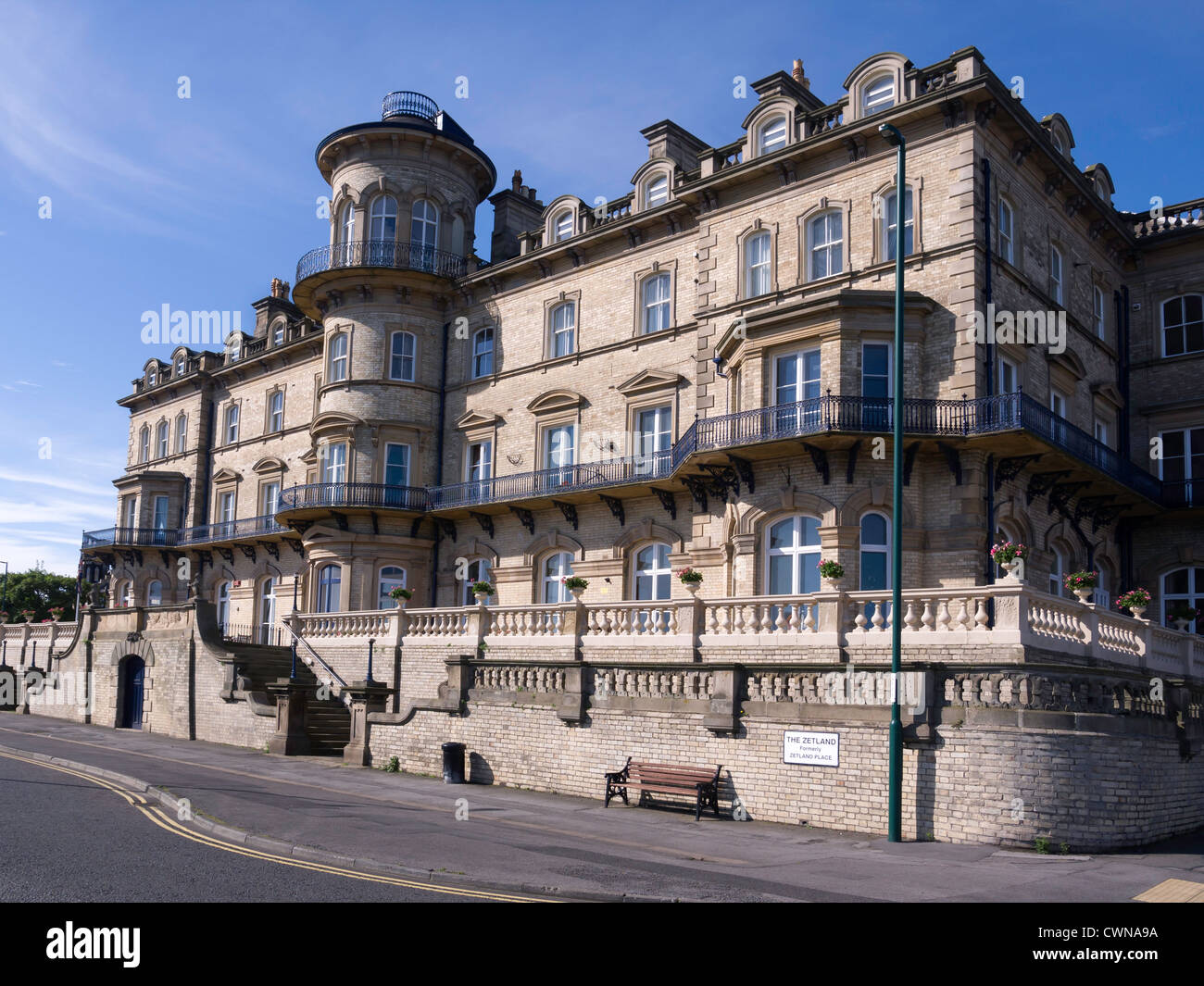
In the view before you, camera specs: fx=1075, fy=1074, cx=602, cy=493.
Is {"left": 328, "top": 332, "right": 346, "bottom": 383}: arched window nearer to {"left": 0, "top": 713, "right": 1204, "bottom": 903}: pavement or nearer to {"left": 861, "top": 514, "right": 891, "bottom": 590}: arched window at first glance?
{"left": 0, "top": 713, "right": 1204, "bottom": 903}: pavement

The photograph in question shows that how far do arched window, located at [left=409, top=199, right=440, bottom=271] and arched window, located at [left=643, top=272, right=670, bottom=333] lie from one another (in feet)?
29.5

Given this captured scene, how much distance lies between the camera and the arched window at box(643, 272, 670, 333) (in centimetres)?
3039

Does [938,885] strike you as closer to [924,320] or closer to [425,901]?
[425,901]

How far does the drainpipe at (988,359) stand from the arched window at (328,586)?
2088 centimetres

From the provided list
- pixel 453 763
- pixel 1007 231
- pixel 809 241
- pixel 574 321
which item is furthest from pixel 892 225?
pixel 453 763

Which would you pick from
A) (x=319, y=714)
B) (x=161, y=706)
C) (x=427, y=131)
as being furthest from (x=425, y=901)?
(x=427, y=131)

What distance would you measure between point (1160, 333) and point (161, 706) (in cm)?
3064

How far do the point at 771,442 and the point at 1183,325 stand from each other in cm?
1395

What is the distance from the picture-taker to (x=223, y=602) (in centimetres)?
4403

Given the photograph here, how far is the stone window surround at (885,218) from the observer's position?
2478cm

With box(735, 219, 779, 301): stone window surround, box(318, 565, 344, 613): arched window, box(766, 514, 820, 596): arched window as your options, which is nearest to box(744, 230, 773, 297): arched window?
box(735, 219, 779, 301): stone window surround

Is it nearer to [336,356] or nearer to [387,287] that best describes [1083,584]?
[387,287]
